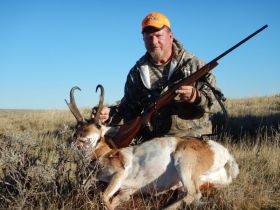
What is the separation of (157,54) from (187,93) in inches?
47.7

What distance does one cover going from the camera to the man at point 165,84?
6.52 m

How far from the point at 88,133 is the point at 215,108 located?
6.76 feet

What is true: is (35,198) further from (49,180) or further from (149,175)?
(149,175)

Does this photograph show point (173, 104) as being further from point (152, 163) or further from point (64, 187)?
point (64, 187)

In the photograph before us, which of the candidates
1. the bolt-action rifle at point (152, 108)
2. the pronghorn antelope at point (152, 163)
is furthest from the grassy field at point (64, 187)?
the bolt-action rifle at point (152, 108)

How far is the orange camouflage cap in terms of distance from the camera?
6629 mm

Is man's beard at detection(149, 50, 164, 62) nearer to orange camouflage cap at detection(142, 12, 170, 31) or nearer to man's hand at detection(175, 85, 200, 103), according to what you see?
orange camouflage cap at detection(142, 12, 170, 31)

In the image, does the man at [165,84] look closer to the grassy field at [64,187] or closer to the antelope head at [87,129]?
the antelope head at [87,129]

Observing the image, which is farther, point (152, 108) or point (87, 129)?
point (152, 108)

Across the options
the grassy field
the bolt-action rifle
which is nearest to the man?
the bolt-action rifle

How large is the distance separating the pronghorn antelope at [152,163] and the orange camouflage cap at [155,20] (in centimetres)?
188

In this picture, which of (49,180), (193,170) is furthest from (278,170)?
(49,180)

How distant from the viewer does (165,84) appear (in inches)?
265

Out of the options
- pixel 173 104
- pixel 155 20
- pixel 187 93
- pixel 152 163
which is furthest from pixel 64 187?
pixel 155 20
